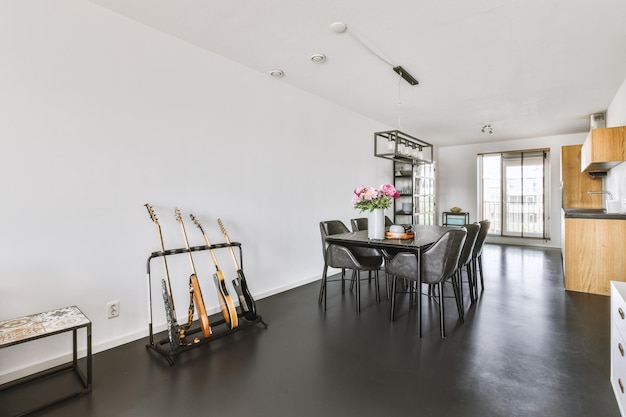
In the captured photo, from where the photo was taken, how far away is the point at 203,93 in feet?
10.8

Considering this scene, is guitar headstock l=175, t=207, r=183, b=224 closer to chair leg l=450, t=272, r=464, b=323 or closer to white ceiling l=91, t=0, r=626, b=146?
white ceiling l=91, t=0, r=626, b=146

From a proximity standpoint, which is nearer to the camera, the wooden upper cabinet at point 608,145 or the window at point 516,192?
the wooden upper cabinet at point 608,145

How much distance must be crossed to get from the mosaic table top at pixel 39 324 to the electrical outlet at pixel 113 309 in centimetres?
39

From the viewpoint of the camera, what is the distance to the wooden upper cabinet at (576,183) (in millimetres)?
6059

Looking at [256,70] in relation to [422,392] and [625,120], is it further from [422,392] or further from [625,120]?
[625,120]

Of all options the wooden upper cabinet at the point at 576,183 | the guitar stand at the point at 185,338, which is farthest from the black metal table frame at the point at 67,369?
the wooden upper cabinet at the point at 576,183

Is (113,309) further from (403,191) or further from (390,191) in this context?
(403,191)

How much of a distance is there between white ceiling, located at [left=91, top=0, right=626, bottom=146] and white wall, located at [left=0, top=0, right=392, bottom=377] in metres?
0.34

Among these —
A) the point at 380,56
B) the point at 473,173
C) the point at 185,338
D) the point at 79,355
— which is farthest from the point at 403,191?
the point at 79,355

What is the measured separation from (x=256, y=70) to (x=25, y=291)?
306 cm

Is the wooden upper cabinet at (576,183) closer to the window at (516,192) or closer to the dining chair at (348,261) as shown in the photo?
the window at (516,192)

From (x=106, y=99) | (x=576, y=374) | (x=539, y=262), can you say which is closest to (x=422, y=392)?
(x=576, y=374)

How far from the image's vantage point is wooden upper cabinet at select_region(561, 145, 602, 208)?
6.06 meters

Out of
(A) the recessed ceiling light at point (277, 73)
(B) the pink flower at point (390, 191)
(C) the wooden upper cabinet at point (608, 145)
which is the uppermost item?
(A) the recessed ceiling light at point (277, 73)
